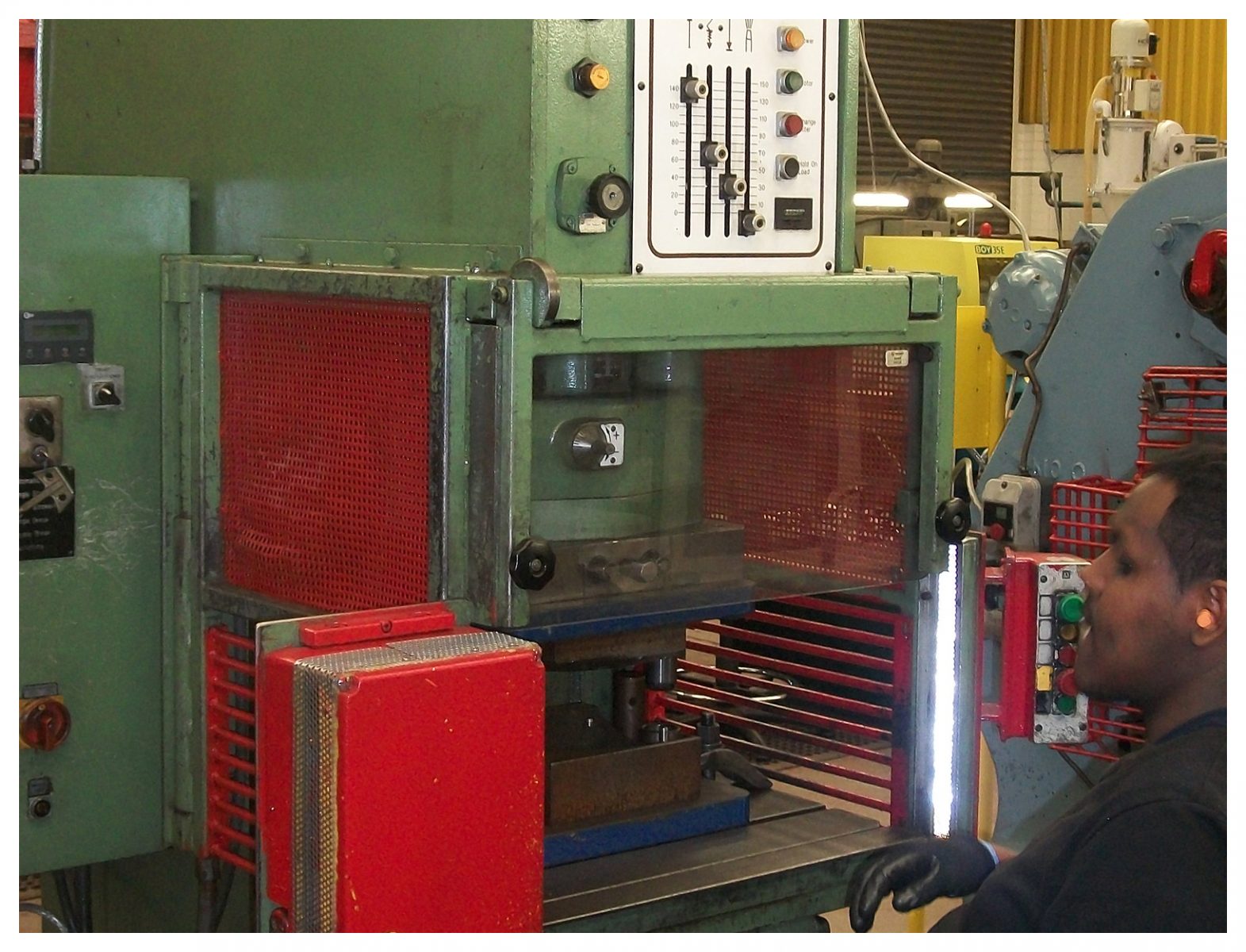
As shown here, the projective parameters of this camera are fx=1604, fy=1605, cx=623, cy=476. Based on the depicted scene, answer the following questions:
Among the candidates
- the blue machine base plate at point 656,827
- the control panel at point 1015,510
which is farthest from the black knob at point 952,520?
the control panel at point 1015,510

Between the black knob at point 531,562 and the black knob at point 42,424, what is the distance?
0.96 metres

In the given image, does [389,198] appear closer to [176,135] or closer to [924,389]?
[176,135]

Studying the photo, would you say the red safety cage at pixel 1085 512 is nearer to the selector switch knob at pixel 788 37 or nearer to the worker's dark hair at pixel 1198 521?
the worker's dark hair at pixel 1198 521

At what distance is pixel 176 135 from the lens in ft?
9.05

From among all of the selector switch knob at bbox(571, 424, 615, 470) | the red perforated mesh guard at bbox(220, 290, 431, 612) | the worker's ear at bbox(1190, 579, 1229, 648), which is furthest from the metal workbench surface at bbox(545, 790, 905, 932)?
the worker's ear at bbox(1190, 579, 1229, 648)

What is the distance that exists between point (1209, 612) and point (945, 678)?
602 millimetres

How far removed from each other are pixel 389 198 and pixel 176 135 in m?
0.61

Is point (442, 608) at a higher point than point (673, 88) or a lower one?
lower

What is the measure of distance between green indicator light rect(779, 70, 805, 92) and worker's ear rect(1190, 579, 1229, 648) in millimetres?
931

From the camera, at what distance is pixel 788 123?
2395 mm

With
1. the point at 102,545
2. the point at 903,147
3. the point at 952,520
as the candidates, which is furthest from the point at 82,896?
the point at 903,147

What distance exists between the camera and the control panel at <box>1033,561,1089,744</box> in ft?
8.82

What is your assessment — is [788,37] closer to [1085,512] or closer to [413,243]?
[413,243]
